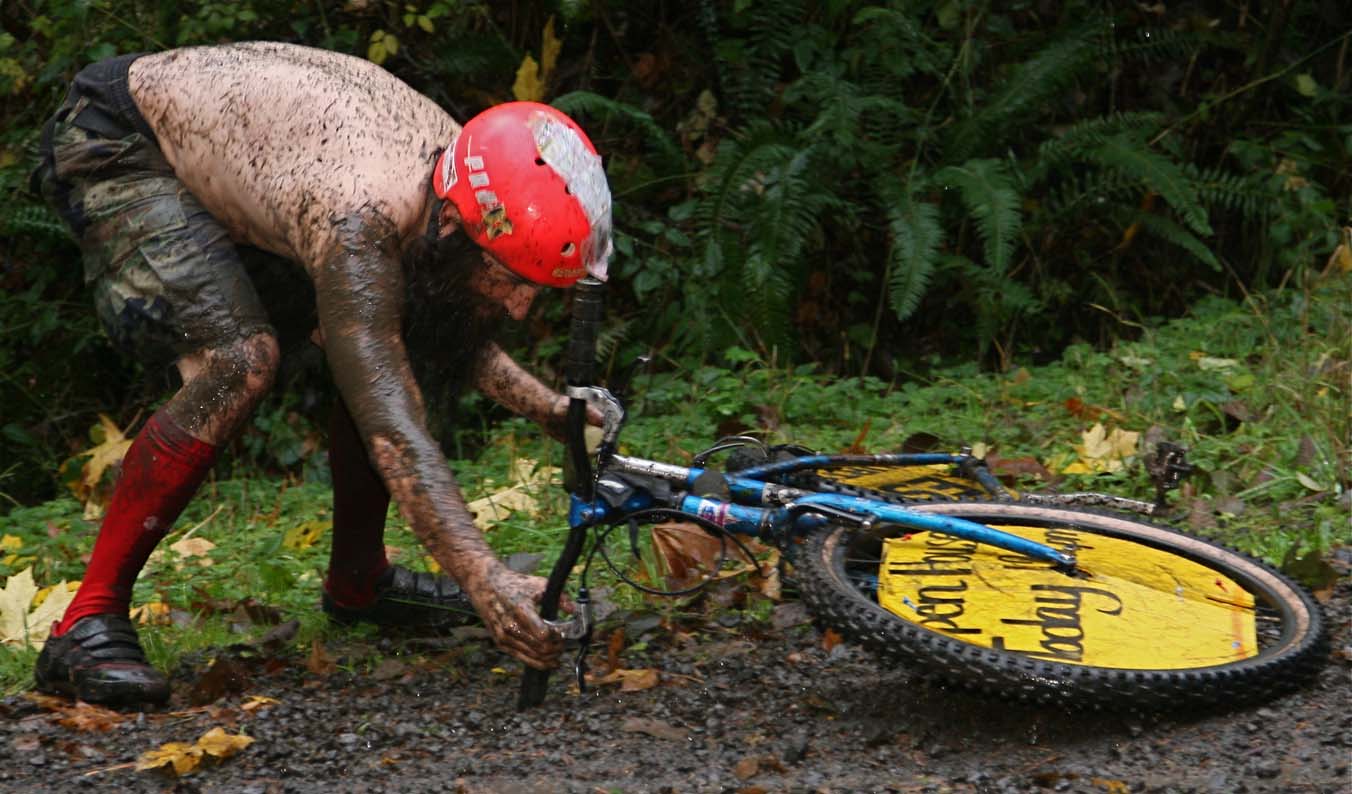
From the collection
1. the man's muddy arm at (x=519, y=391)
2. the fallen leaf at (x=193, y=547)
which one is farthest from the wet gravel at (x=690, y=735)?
the fallen leaf at (x=193, y=547)

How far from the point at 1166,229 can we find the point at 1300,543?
259 centimetres

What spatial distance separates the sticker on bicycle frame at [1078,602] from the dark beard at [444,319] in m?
1.07

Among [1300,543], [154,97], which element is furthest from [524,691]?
[1300,543]

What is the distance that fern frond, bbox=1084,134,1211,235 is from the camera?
5805 millimetres

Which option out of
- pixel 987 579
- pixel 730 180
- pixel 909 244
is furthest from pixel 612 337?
pixel 987 579

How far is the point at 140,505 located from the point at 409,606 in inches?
30.9

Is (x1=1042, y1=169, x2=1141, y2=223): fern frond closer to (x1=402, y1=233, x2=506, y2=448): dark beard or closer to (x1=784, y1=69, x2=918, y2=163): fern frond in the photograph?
(x1=784, y1=69, x2=918, y2=163): fern frond

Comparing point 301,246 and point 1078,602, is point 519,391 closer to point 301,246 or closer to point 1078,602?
point 301,246

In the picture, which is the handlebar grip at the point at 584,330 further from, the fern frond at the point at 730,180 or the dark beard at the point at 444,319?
the fern frond at the point at 730,180

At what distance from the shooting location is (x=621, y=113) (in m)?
6.45

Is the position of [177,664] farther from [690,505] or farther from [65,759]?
[690,505]

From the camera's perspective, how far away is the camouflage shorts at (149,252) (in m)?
3.21

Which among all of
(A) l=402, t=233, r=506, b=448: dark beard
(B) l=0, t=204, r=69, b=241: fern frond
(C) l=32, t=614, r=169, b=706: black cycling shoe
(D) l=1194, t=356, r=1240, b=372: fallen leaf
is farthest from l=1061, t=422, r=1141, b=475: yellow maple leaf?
(B) l=0, t=204, r=69, b=241: fern frond

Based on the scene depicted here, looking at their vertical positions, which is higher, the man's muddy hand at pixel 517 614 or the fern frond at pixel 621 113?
the fern frond at pixel 621 113
